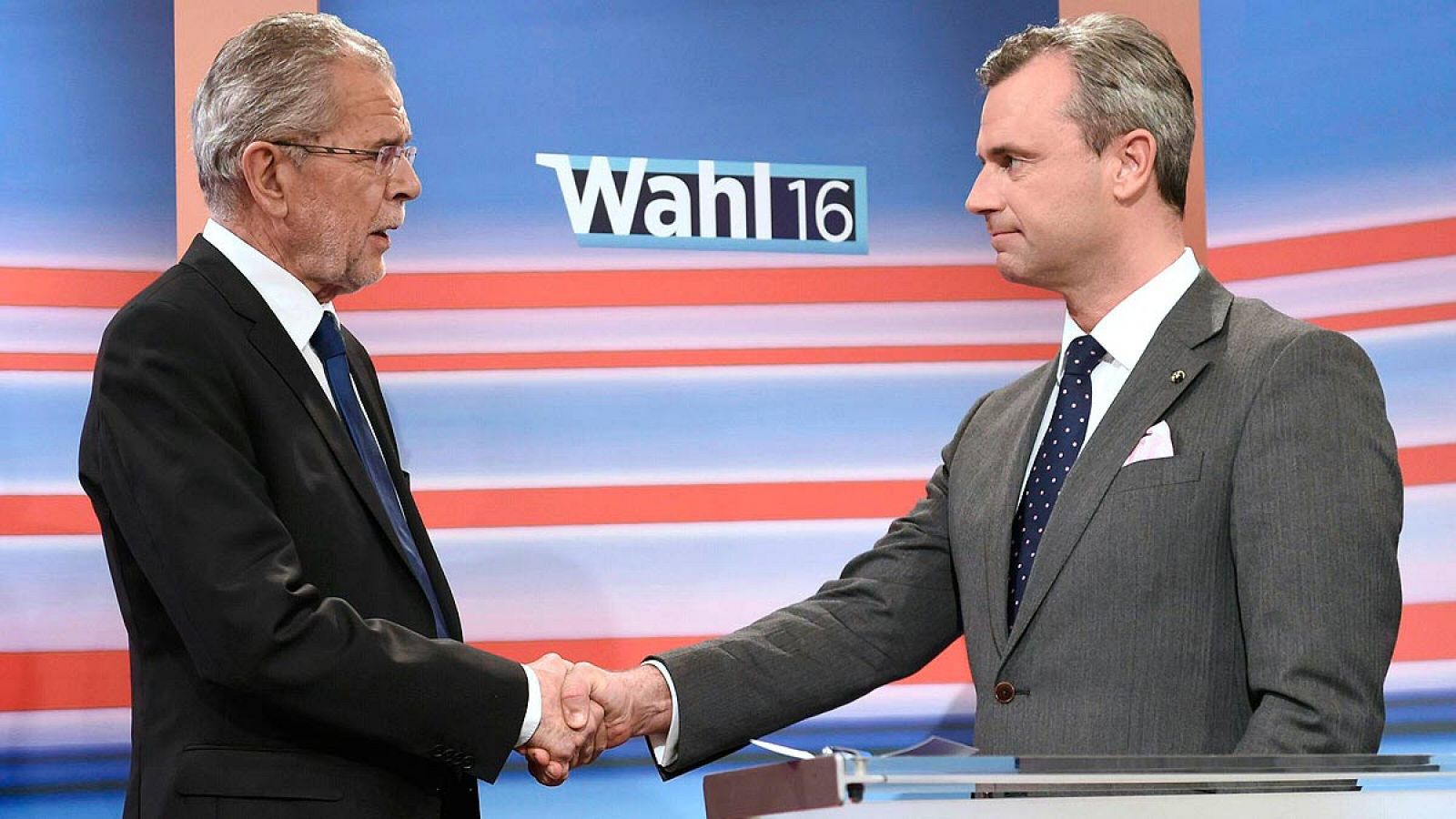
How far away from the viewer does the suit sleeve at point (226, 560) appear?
2.15m

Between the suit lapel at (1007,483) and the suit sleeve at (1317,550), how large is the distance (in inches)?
14.2

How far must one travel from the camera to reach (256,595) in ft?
7.05

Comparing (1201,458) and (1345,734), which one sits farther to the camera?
(1201,458)

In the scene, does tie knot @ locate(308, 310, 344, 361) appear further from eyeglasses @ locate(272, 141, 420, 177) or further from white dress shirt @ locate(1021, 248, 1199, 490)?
white dress shirt @ locate(1021, 248, 1199, 490)

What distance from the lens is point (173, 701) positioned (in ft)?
7.30

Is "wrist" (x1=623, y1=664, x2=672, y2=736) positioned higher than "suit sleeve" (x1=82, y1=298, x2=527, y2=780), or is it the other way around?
"suit sleeve" (x1=82, y1=298, x2=527, y2=780)

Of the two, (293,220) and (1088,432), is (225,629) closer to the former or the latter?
(293,220)

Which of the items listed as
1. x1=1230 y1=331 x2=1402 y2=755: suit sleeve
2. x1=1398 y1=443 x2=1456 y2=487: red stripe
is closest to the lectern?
x1=1230 y1=331 x2=1402 y2=755: suit sleeve

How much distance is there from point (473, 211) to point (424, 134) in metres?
0.19

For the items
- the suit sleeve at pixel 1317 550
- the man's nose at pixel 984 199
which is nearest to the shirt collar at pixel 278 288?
the man's nose at pixel 984 199

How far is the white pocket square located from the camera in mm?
2273

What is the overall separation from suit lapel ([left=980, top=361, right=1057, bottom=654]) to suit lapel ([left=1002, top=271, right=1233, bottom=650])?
3 centimetres

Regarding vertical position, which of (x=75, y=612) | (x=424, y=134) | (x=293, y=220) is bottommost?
(x=75, y=612)

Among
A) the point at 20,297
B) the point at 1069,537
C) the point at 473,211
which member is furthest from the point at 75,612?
the point at 1069,537
